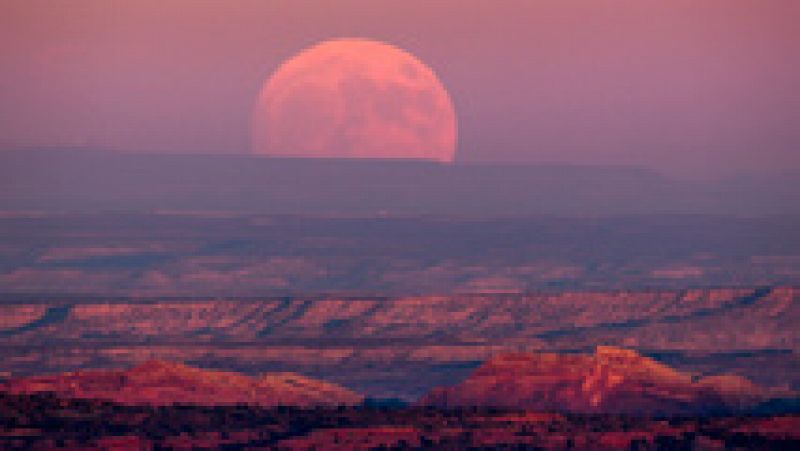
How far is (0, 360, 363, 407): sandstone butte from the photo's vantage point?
418 feet

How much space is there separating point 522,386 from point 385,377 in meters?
40.9

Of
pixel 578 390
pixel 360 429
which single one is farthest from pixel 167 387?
pixel 360 429

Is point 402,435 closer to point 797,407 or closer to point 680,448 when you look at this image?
point 680,448

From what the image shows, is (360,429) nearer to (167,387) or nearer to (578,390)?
(167,387)

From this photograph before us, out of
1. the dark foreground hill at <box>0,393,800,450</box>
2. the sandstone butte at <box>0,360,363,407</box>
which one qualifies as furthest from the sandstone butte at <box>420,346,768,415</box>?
the dark foreground hill at <box>0,393,800,450</box>

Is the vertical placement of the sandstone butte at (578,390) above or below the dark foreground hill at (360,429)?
above

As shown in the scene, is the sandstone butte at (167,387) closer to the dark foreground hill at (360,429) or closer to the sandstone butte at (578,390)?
the sandstone butte at (578,390)

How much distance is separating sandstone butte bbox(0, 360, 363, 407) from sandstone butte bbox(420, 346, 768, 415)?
28.2ft

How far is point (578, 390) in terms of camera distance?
13962cm

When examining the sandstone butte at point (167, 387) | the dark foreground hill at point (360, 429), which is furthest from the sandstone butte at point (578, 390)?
the dark foreground hill at point (360, 429)

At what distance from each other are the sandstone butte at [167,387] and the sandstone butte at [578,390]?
8.60m

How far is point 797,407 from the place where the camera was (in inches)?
5605

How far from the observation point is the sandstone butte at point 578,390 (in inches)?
5428

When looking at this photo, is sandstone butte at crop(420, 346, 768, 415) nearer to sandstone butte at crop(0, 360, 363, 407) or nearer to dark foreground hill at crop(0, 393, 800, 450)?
sandstone butte at crop(0, 360, 363, 407)
